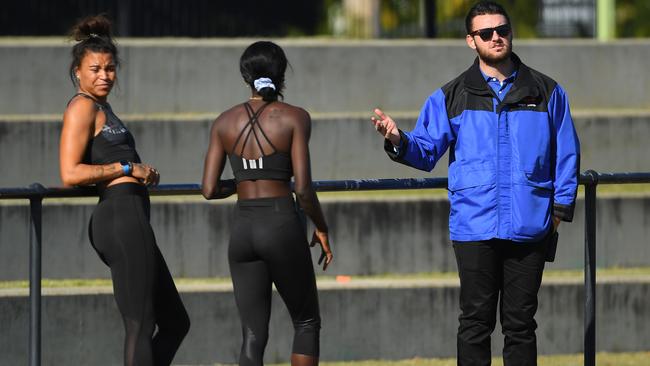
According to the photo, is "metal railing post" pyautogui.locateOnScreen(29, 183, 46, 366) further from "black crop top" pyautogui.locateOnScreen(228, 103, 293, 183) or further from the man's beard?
the man's beard

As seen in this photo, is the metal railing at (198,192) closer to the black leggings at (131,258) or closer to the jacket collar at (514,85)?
the black leggings at (131,258)

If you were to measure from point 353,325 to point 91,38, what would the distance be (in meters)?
3.64

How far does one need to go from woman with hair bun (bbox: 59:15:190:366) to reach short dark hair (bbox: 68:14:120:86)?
0.14 ft

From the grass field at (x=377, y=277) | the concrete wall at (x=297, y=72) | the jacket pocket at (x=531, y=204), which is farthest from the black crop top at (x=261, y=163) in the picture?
the concrete wall at (x=297, y=72)

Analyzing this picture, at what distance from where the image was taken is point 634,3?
24703 mm

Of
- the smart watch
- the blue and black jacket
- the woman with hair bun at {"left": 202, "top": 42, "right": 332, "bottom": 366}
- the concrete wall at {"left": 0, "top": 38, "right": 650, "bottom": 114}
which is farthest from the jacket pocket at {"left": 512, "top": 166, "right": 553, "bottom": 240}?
the concrete wall at {"left": 0, "top": 38, "right": 650, "bottom": 114}

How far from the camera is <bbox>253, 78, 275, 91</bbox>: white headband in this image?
230 inches

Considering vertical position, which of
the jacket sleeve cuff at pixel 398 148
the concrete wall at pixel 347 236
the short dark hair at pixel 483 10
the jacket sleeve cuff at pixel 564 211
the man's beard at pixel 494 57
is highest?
the short dark hair at pixel 483 10

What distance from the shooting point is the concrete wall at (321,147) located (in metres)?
10.5

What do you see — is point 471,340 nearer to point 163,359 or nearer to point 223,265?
point 163,359

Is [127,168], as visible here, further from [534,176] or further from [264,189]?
[534,176]

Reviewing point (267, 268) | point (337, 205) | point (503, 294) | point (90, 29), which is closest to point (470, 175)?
point (503, 294)

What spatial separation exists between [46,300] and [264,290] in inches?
133

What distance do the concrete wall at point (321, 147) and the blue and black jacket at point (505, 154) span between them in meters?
4.53
